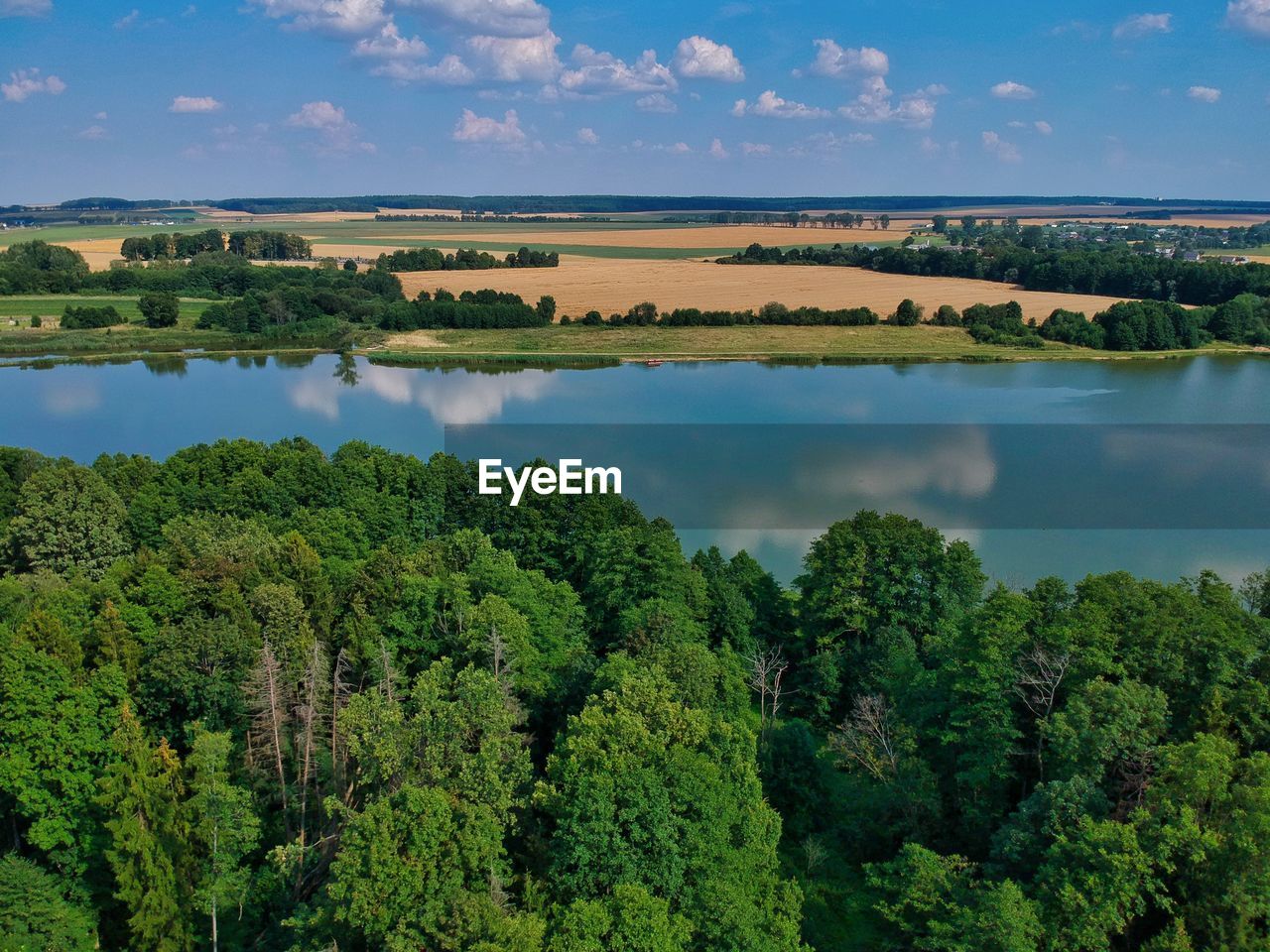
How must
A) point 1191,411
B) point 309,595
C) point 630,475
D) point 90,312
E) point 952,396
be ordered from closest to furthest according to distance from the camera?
point 309,595 < point 630,475 < point 1191,411 < point 952,396 < point 90,312

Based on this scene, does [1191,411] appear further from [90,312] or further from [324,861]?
[90,312]

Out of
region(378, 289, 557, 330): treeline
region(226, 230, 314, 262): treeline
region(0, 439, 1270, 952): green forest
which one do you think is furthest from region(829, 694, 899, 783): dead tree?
region(226, 230, 314, 262): treeline

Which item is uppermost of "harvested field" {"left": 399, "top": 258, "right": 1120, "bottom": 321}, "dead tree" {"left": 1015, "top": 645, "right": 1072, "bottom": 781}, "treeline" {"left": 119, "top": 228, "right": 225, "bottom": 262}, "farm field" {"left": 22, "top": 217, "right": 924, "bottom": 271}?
"farm field" {"left": 22, "top": 217, "right": 924, "bottom": 271}

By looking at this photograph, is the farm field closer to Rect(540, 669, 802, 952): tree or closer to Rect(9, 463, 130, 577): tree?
Rect(9, 463, 130, 577): tree

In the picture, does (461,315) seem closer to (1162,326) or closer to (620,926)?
(1162,326)

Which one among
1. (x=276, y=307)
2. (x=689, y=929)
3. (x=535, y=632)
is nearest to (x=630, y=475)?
(x=535, y=632)
